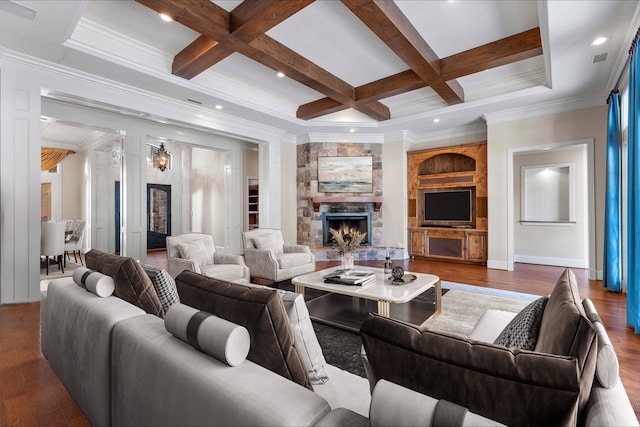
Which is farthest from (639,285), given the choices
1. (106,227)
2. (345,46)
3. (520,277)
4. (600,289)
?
(106,227)

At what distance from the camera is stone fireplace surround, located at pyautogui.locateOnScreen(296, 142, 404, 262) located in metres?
7.13

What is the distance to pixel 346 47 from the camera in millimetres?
3951

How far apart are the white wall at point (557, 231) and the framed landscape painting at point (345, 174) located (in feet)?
10.1

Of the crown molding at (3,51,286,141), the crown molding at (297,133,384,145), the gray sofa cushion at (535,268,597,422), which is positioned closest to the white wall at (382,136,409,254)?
the crown molding at (297,133,384,145)

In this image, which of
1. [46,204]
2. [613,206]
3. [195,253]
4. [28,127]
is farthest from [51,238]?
[613,206]

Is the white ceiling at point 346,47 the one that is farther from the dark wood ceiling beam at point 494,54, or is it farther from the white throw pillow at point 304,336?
the white throw pillow at point 304,336

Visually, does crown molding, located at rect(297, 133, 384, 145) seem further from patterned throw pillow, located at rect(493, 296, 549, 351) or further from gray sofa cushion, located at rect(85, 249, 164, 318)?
patterned throw pillow, located at rect(493, 296, 549, 351)

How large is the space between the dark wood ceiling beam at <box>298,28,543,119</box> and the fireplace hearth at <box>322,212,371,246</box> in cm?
278

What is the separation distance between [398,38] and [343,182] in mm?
4027

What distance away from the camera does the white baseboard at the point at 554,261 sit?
580 centimetres

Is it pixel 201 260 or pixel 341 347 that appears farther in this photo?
pixel 201 260

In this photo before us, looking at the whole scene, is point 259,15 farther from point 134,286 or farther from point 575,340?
point 575,340

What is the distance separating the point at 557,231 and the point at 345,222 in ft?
13.8

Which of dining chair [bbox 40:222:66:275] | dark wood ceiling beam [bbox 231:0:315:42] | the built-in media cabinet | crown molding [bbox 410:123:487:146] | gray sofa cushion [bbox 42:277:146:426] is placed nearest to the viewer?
gray sofa cushion [bbox 42:277:146:426]
